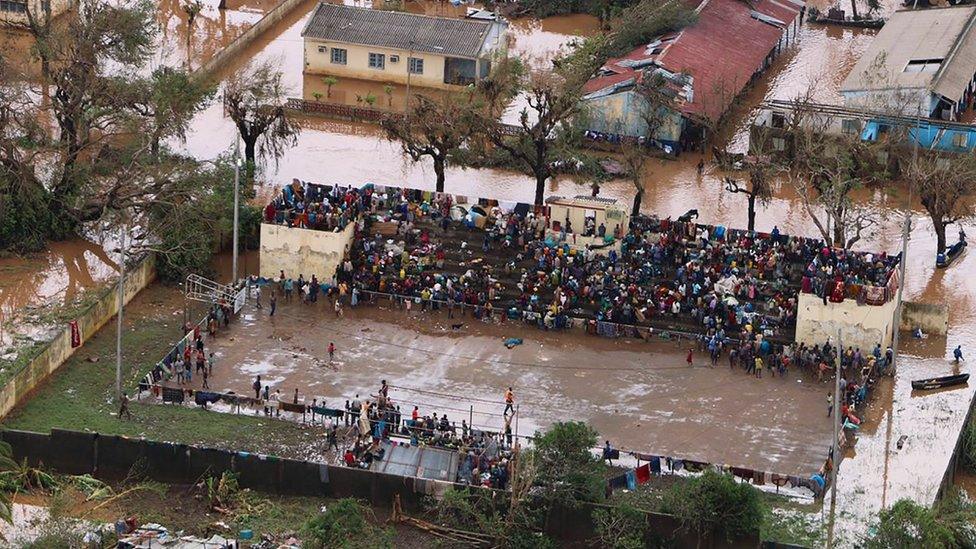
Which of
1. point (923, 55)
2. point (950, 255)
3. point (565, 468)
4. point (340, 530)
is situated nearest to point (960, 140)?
point (923, 55)

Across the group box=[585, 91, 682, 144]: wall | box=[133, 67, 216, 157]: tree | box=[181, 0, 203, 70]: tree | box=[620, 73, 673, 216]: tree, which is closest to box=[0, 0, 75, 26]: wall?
box=[181, 0, 203, 70]: tree

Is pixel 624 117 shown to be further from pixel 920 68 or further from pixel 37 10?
pixel 37 10

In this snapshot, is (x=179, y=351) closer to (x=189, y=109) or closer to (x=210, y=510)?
(x=210, y=510)

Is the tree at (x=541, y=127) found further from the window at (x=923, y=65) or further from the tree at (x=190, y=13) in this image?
the tree at (x=190, y=13)

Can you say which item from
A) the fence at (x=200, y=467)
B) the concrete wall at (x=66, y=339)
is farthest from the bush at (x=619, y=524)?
the concrete wall at (x=66, y=339)

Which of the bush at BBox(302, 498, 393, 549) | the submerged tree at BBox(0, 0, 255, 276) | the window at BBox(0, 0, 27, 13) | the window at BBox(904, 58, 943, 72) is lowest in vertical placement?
the bush at BBox(302, 498, 393, 549)

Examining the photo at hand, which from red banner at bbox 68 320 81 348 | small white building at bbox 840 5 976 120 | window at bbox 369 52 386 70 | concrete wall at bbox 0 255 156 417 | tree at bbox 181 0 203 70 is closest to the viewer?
concrete wall at bbox 0 255 156 417

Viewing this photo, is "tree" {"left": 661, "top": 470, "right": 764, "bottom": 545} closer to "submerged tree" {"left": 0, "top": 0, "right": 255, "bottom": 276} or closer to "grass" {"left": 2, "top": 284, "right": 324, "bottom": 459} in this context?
"grass" {"left": 2, "top": 284, "right": 324, "bottom": 459}
